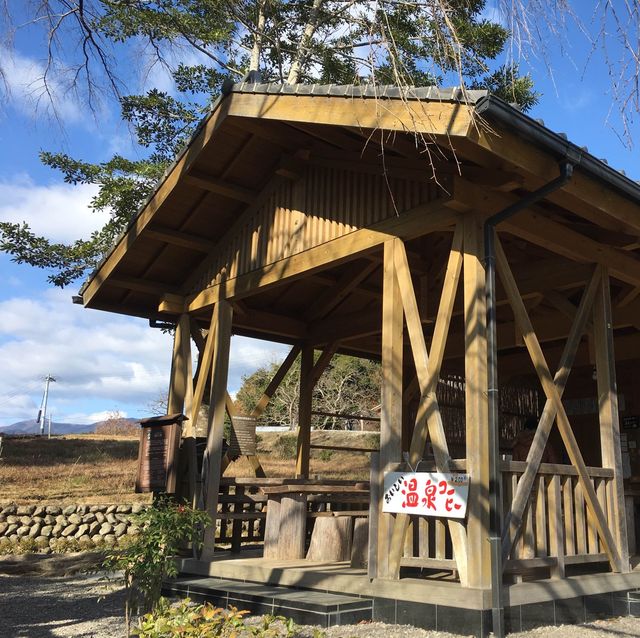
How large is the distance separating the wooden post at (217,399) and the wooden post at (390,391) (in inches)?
108

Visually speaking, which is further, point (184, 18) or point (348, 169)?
point (184, 18)

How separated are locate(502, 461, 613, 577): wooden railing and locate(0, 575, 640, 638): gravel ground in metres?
0.48

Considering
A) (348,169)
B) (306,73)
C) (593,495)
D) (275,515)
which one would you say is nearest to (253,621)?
(275,515)

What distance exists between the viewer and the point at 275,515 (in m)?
7.24

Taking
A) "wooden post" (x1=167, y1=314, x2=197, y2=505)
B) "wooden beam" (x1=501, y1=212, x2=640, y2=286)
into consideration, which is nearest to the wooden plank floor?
"wooden post" (x1=167, y1=314, x2=197, y2=505)

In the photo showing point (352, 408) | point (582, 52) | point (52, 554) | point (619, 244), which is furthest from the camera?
point (352, 408)

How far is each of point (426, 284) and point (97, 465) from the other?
47.8ft

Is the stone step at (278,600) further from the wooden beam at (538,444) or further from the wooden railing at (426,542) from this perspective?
the wooden beam at (538,444)

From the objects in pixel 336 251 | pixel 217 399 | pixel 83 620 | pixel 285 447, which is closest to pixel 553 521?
pixel 336 251

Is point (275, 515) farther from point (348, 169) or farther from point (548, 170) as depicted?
point (548, 170)

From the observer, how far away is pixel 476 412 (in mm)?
4926

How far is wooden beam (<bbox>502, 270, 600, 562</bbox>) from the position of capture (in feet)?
16.1

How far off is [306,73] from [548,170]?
12423 mm

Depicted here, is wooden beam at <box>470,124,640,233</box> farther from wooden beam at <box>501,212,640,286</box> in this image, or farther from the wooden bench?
the wooden bench
